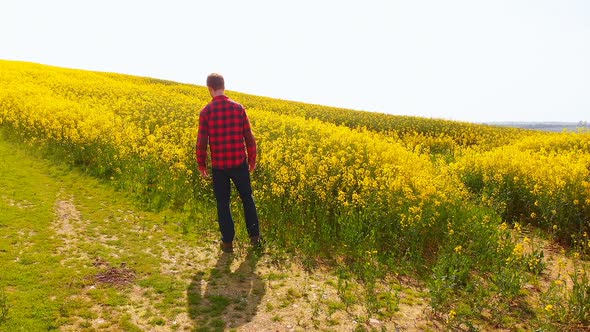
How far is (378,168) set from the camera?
980cm

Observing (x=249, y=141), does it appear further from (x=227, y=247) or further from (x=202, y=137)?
(x=227, y=247)

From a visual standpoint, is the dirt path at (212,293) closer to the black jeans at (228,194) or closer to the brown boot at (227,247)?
the brown boot at (227,247)

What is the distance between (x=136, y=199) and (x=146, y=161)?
1.86 m

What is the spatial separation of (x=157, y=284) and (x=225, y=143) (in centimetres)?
238

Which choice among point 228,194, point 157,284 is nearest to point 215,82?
point 228,194

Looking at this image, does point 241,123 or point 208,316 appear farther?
point 241,123

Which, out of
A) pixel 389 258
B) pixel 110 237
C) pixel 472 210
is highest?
pixel 472 210

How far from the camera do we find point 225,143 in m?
6.56

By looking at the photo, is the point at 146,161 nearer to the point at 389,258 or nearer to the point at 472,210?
the point at 389,258

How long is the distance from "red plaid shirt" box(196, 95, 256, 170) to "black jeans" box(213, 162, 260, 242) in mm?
148

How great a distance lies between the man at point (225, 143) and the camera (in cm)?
651

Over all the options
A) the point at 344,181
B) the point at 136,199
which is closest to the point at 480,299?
the point at 344,181

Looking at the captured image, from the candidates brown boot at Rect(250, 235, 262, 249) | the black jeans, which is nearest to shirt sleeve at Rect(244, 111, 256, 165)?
the black jeans

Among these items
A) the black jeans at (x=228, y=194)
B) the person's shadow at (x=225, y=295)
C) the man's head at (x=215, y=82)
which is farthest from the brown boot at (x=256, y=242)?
the man's head at (x=215, y=82)
